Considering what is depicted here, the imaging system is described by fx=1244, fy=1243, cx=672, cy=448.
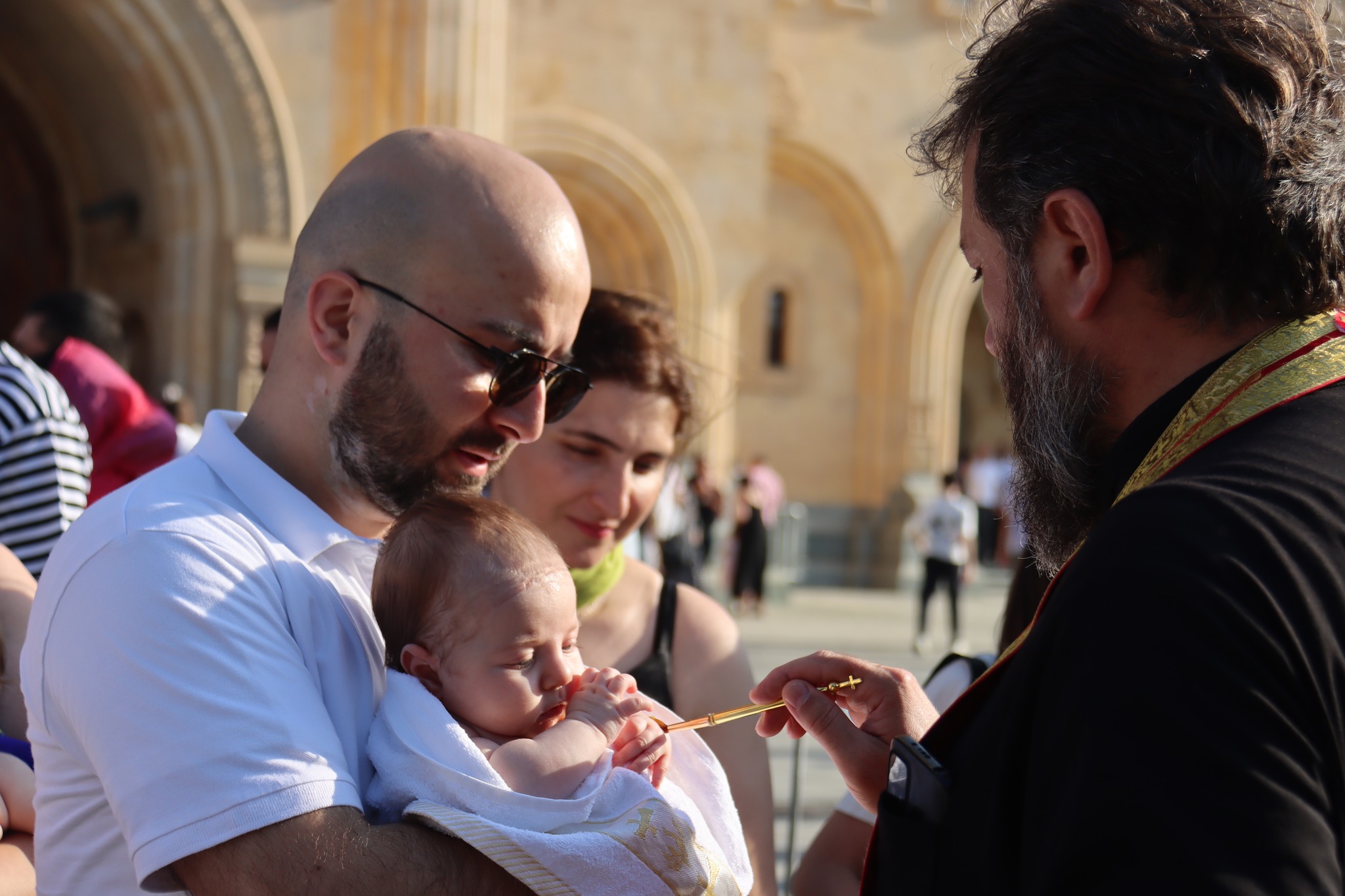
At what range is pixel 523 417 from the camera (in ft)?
6.71

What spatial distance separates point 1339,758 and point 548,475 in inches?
76.8

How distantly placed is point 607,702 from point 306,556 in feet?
1.63

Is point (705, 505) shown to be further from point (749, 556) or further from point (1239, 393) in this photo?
point (1239, 393)

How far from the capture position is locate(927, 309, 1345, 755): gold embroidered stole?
1312mm

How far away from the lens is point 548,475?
9.27ft

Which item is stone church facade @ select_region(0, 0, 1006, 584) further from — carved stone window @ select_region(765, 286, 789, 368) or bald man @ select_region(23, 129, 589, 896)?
bald man @ select_region(23, 129, 589, 896)

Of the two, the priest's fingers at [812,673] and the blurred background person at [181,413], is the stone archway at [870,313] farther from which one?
the priest's fingers at [812,673]

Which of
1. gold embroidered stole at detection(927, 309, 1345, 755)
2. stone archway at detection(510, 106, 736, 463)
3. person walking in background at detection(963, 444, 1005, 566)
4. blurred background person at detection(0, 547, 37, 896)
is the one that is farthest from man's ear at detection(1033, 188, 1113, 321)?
person walking in background at detection(963, 444, 1005, 566)

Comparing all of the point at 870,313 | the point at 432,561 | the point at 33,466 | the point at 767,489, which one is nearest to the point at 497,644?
the point at 432,561

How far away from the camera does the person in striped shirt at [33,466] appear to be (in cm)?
326

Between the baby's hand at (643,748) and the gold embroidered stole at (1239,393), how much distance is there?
570mm

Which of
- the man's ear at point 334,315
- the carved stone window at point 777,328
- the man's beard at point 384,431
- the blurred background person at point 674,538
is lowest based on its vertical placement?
the blurred background person at point 674,538

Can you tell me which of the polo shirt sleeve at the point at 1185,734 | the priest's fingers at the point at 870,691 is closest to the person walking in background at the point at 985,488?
the priest's fingers at the point at 870,691

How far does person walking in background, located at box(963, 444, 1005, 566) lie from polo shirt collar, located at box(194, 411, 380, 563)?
17.1 meters
